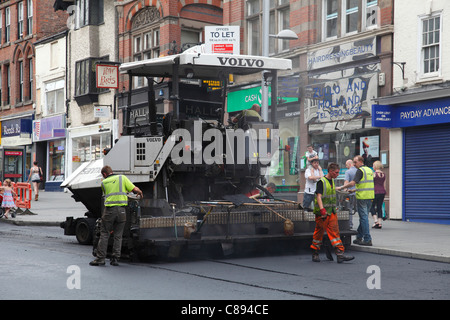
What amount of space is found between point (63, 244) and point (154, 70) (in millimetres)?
4225

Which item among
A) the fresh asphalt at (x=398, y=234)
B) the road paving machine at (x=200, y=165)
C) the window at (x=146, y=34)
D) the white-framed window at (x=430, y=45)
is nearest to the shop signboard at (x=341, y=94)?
the white-framed window at (x=430, y=45)

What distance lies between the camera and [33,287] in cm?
875

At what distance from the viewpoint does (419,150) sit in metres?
20.1

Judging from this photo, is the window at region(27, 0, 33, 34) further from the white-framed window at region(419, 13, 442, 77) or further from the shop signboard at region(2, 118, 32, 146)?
the white-framed window at region(419, 13, 442, 77)

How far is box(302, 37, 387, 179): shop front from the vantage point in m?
21.1

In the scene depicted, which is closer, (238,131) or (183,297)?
(183,297)

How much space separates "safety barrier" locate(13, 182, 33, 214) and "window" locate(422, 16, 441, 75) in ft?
42.7

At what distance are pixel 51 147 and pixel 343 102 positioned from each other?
22.1 meters

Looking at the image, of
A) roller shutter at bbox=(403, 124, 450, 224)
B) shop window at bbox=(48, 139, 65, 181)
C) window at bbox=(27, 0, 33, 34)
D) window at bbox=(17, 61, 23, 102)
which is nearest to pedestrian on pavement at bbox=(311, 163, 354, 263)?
roller shutter at bbox=(403, 124, 450, 224)

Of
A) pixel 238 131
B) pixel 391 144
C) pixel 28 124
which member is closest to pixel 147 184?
pixel 238 131

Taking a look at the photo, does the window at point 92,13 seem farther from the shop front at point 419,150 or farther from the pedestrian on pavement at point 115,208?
the pedestrian on pavement at point 115,208

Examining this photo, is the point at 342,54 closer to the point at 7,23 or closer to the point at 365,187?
the point at 365,187
